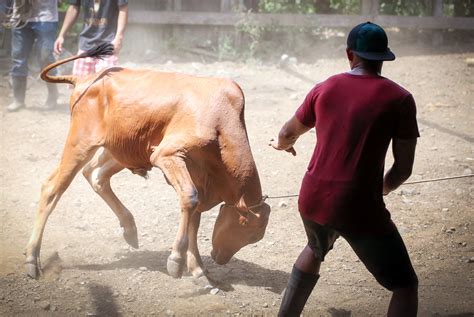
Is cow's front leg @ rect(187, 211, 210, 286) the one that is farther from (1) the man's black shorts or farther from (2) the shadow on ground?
(1) the man's black shorts

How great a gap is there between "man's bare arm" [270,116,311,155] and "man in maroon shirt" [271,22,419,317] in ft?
0.37

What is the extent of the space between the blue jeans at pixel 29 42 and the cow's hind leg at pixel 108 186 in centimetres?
446

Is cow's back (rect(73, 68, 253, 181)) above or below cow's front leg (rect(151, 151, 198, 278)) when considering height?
above

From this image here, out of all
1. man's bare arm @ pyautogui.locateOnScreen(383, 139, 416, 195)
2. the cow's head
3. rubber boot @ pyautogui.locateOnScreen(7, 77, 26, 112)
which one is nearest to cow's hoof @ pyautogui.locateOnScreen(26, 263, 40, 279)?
the cow's head

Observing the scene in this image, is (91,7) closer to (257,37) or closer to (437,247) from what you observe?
(437,247)

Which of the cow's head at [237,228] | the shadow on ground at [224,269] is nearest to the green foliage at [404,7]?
the shadow on ground at [224,269]

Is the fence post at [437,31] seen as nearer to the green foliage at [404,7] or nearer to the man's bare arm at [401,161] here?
the green foliage at [404,7]

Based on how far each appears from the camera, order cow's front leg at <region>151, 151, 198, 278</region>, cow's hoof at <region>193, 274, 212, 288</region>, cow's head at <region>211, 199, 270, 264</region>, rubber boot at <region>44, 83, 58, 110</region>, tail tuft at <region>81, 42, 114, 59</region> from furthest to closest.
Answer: rubber boot at <region>44, 83, 58, 110</region>, tail tuft at <region>81, 42, 114, 59</region>, cow's hoof at <region>193, 274, 212, 288</region>, cow's head at <region>211, 199, 270, 264</region>, cow's front leg at <region>151, 151, 198, 278</region>

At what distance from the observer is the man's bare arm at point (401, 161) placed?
3.59 metres

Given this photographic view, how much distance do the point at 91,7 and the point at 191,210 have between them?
3.87 m

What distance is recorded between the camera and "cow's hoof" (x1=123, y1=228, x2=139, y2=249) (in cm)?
576

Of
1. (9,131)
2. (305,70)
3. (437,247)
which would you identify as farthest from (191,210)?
(305,70)

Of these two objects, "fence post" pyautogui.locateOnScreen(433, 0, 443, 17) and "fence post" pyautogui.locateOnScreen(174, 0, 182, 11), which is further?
"fence post" pyautogui.locateOnScreen(433, 0, 443, 17)

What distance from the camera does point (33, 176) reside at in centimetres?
739
